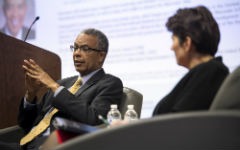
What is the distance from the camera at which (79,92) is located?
2.15 metres

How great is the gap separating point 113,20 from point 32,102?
1366mm

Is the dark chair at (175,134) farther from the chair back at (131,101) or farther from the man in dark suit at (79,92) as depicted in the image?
the chair back at (131,101)

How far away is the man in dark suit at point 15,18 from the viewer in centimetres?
368

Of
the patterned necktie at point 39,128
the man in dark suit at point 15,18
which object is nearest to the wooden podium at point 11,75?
the patterned necktie at point 39,128

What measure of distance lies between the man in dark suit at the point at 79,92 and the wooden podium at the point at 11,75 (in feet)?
0.35

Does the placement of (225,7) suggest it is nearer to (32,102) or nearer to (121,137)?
(32,102)

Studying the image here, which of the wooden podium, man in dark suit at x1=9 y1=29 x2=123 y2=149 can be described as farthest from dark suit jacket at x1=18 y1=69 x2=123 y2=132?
the wooden podium

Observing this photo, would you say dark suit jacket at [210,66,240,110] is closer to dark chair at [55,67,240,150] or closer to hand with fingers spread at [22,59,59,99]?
dark chair at [55,67,240,150]

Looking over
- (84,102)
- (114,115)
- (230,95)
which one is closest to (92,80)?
(84,102)

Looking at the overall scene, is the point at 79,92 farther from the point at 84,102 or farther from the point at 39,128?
the point at 39,128

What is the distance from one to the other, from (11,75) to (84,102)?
2.01 feet

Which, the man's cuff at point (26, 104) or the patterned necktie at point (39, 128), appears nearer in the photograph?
the patterned necktie at point (39, 128)

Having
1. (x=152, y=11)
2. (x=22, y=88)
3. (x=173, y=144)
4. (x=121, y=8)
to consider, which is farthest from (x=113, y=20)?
(x=173, y=144)

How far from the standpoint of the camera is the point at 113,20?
3371 mm
